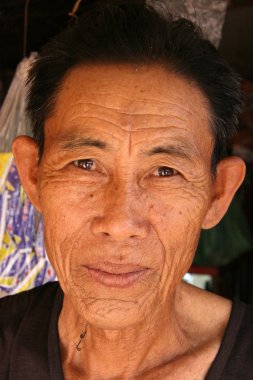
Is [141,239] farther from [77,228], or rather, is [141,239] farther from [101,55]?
[101,55]

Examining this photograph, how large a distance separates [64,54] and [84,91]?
0.15 meters

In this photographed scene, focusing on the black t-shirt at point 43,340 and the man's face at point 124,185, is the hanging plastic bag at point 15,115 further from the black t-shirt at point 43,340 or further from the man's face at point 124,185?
the man's face at point 124,185

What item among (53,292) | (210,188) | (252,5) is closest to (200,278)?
(252,5)

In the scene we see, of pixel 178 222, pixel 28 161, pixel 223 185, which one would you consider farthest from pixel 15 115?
pixel 178 222

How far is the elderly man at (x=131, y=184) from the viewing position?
1.62m

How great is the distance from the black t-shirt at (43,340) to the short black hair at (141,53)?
1.81 feet

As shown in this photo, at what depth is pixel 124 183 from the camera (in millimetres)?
1613

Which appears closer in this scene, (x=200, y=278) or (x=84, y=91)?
(x=84, y=91)

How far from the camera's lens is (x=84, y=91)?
1.72 metres

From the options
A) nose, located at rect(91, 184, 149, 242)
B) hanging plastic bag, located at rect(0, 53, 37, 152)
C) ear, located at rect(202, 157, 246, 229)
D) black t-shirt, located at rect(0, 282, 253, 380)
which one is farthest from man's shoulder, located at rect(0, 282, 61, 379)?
hanging plastic bag, located at rect(0, 53, 37, 152)

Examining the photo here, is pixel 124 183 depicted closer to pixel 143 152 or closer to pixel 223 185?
pixel 143 152

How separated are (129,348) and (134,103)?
2.67 feet

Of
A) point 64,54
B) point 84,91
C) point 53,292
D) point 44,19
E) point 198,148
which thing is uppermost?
point 44,19

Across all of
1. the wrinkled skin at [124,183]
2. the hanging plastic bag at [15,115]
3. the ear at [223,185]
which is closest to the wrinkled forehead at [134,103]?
the wrinkled skin at [124,183]
